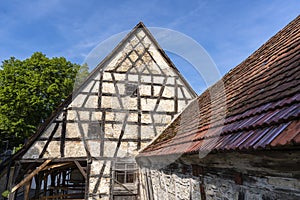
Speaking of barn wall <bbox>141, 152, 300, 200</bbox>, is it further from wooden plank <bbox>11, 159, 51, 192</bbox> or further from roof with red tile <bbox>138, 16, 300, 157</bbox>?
wooden plank <bbox>11, 159, 51, 192</bbox>

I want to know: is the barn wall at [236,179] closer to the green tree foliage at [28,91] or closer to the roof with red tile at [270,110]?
the roof with red tile at [270,110]

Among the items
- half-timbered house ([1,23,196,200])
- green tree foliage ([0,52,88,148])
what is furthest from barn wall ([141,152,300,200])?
green tree foliage ([0,52,88,148])

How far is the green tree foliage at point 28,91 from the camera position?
52.8 feet

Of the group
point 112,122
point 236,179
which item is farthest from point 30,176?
point 236,179

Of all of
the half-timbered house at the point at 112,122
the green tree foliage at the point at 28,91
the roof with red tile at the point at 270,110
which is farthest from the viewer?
the green tree foliage at the point at 28,91

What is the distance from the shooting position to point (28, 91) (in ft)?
53.9

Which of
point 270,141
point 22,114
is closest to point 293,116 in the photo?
point 270,141

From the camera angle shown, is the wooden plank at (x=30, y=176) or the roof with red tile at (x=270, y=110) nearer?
the roof with red tile at (x=270, y=110)

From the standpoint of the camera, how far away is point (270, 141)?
174cm

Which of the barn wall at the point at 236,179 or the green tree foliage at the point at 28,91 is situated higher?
the green tree foliage at the point at 28,91

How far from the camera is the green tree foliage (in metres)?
16.1

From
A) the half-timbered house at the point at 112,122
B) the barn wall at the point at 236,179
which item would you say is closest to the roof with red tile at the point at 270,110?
the barn wall at the point at 236,179

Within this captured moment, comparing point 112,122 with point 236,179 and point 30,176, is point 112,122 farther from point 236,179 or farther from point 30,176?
point 236,179

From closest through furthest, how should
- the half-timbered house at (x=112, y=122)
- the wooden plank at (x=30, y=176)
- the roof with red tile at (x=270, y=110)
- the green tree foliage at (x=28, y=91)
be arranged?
1. the roof with red tile at (x=270, y=110)
2. the wooden plank at (x=30, y=176)
3. the half-timbered house at (x=112, y=122)
4. the green tree foliage at (x=28, y=91)
